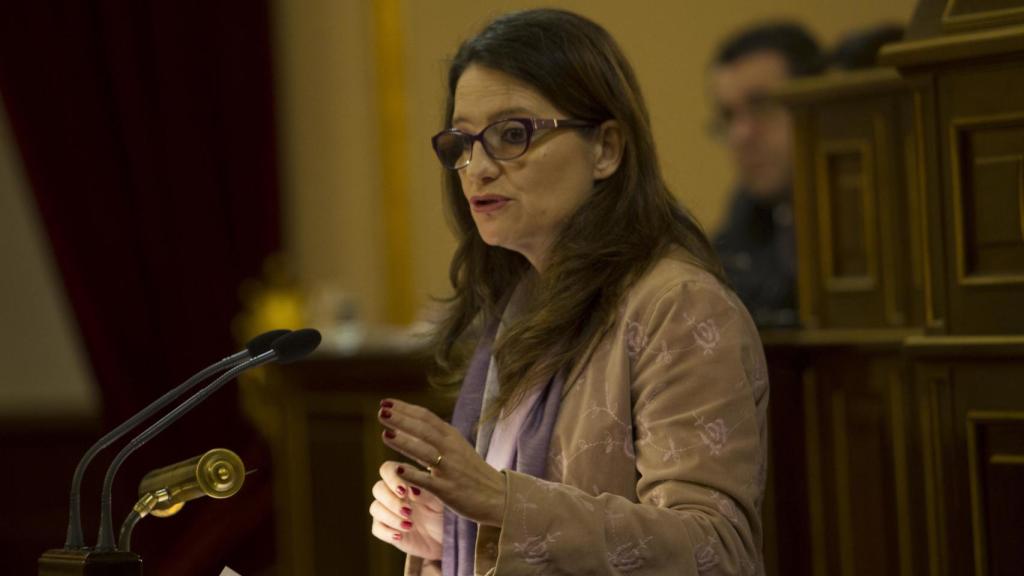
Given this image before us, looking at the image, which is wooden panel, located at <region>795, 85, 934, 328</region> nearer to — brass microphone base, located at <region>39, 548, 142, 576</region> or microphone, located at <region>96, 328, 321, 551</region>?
microphone, located at <region>96, 328, 321, 551</region>

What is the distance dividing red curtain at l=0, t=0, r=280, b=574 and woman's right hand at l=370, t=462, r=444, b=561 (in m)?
3.63

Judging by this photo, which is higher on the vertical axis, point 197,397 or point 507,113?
point 507,113

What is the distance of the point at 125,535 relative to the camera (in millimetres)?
1895

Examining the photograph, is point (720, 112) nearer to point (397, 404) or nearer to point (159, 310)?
point (159, 310)

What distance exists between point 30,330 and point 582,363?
4510 millimetres

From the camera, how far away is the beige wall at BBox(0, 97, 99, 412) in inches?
236

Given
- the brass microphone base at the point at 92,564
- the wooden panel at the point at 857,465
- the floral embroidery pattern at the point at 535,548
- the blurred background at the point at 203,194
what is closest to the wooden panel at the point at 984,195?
the wooden panel at the point at 857,465

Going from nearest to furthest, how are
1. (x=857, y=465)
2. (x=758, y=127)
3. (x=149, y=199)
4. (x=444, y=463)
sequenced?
(x=444, y=463) < (x=857, y=465) < (x=758, y=127) < (x=149, y=199)

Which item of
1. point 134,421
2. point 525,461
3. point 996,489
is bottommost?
point 996,489

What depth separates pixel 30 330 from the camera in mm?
6094

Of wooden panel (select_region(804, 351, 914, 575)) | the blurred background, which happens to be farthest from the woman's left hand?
the blurred background

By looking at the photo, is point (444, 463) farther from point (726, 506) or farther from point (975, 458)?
point (975, 458)

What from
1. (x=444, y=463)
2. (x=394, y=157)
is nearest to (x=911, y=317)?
(x=444, y=463)

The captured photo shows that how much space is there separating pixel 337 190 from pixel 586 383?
4.29m
